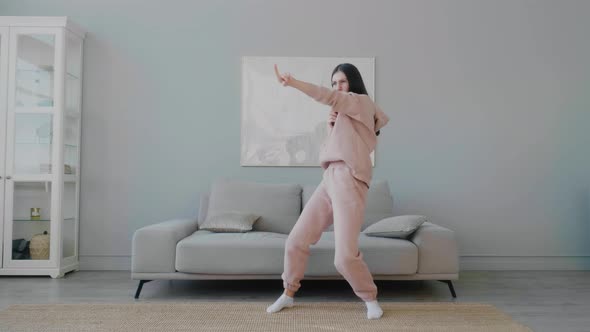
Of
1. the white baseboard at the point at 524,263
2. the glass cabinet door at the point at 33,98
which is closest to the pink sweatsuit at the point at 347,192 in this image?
the white baseboard at the point at 524,263

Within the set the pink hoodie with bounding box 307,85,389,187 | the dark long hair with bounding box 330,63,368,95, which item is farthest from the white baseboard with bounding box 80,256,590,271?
the dark long hair with bounding box 330,63,368,95

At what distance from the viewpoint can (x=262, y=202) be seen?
403 cm

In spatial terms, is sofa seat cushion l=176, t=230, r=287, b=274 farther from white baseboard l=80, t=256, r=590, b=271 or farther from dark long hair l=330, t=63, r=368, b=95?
white baseboard l=80, t=256, r=590, b=271

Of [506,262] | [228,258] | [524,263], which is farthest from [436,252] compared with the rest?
[524,263]

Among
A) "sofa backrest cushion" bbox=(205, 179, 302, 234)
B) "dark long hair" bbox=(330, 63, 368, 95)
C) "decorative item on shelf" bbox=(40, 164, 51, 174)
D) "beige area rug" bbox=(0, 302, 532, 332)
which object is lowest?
"beige area rug" bbox=(0, 302, 532, 332)

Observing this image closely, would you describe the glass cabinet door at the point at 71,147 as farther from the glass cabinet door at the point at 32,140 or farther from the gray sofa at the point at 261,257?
the gray sofa at the point at 261,257

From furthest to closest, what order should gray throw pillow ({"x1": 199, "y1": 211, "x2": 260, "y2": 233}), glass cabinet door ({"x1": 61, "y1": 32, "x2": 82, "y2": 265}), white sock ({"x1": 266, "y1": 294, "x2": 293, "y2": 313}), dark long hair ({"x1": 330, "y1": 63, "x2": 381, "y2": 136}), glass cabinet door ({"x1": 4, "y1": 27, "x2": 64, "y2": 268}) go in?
glass cabinet door ({"x1": 61, "y1": 32, "x2": 82, "y2": 265})
glass cabinet door ({"x1": 4, "y1": 27, "x2": 64, "y2": 268})
gray throw pillow ({"x1": 199, "y1": 211, "x2": 260, "y2": 233})
white sock ({"x1": 266, "y1": 294, "x2": 293, "y2": 313})
dark long hair ({"x1": 330, "y1": 63, "x2": 381, "y2": 136})

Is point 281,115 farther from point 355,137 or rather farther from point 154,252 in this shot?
point 355,137

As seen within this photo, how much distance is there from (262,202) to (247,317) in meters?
1.32

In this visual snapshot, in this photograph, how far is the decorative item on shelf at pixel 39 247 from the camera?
13.4ft

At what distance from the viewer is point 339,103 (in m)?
2.61

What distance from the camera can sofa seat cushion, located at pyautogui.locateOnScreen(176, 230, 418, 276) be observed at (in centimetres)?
334

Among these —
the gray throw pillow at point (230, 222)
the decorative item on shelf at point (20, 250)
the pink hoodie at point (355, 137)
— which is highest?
the pink hoodie at point (355, 137)

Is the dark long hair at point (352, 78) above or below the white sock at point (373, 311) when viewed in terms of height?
above
